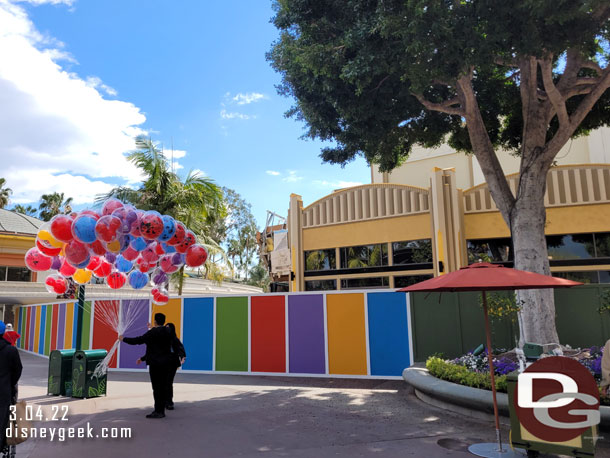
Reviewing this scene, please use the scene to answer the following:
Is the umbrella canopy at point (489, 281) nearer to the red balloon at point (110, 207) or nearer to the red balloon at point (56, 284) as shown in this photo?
the red balloon at point (110, 207)

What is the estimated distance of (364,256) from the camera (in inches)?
801

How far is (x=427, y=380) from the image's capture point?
339 inches

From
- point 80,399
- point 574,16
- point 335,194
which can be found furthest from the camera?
point 335,194

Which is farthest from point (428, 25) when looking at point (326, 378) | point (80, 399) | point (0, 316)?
point (0, 316)

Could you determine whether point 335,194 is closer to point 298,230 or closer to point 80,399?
point 298,230

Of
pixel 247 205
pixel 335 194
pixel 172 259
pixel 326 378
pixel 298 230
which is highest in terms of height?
pixel 247 205

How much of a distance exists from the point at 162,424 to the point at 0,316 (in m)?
28.0

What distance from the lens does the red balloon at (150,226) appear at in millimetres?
8406

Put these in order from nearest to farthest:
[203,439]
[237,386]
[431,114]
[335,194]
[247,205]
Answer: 1. [203,439]
2. [237,386]
3. [431,114]
4. [335,194]
5. [247,205]

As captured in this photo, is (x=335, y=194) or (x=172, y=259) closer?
(x=172, y=259)

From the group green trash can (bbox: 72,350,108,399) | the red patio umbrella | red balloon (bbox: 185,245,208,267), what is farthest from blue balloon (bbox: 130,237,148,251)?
the red patio umbrella

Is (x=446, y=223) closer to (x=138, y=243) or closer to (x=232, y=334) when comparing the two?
(x=232, y=334)

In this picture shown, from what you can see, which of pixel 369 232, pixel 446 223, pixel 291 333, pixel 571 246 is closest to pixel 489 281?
pixel 291 333

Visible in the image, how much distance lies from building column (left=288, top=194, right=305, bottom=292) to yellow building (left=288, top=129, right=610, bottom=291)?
46mm
